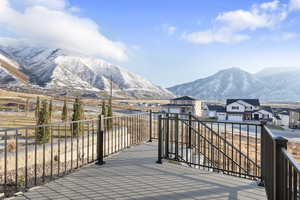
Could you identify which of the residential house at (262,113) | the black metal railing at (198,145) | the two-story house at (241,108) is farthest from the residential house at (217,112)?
the black metal railing at (198,145)

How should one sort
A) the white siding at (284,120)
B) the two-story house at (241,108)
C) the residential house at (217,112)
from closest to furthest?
the two-story house at (241,108) < the white siding at (284,120) < the residential house at (217,112)

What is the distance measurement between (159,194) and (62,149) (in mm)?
6134

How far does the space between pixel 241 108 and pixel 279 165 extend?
5115 cm

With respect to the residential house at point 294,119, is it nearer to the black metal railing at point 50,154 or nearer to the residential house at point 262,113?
the residential house at point 262,113

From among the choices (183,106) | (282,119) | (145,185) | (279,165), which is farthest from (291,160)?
(282,119)

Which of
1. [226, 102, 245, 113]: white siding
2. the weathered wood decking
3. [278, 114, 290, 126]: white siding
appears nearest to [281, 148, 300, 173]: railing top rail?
the weathered wood decking

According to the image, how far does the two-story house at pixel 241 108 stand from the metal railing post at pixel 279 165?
48.6 m

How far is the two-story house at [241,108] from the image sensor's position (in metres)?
48.0

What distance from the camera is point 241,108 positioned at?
162 feet

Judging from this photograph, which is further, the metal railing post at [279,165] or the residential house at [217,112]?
the residential house at [217,112]

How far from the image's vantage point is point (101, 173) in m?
4.29

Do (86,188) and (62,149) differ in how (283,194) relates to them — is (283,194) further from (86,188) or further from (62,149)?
(62,149)

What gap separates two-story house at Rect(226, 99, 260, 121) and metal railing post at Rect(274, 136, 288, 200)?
48650 millimetres

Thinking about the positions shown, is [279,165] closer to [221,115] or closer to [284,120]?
[221,115]
